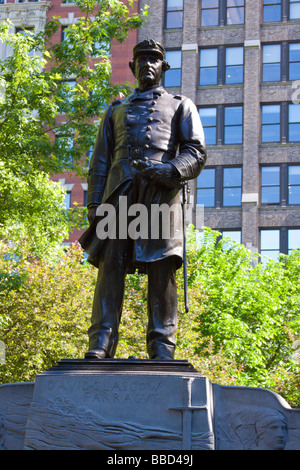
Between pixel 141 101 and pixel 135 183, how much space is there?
3.12ft

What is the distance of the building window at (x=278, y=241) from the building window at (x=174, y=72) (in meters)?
9.78

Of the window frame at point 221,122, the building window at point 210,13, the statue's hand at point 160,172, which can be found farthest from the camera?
the building window at point 210,13

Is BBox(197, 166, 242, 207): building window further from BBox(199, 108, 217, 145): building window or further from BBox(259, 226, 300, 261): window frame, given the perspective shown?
BBox(259, 226, 300, 261): window frame

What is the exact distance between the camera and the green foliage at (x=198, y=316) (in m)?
23.0

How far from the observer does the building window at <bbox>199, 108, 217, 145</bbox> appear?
4131cm

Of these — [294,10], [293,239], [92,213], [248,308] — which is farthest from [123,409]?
[294,10]

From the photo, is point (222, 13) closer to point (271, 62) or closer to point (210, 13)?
point (210, 13)

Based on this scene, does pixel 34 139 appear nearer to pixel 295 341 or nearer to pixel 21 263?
pixel 21 263

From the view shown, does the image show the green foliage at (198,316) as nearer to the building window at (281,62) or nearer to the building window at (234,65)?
the building window at (281,62)

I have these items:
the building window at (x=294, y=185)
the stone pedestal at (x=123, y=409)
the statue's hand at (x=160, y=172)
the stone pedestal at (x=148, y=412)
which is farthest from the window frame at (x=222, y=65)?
the stone pedestal at (x=123, y=409)

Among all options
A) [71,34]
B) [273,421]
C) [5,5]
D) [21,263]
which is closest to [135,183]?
[273,421]

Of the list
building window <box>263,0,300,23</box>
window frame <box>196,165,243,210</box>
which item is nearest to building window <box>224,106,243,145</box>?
window frame <box>196,165,243,210</box>

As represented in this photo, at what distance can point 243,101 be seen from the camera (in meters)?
41.5

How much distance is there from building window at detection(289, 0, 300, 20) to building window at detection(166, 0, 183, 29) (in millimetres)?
5994
